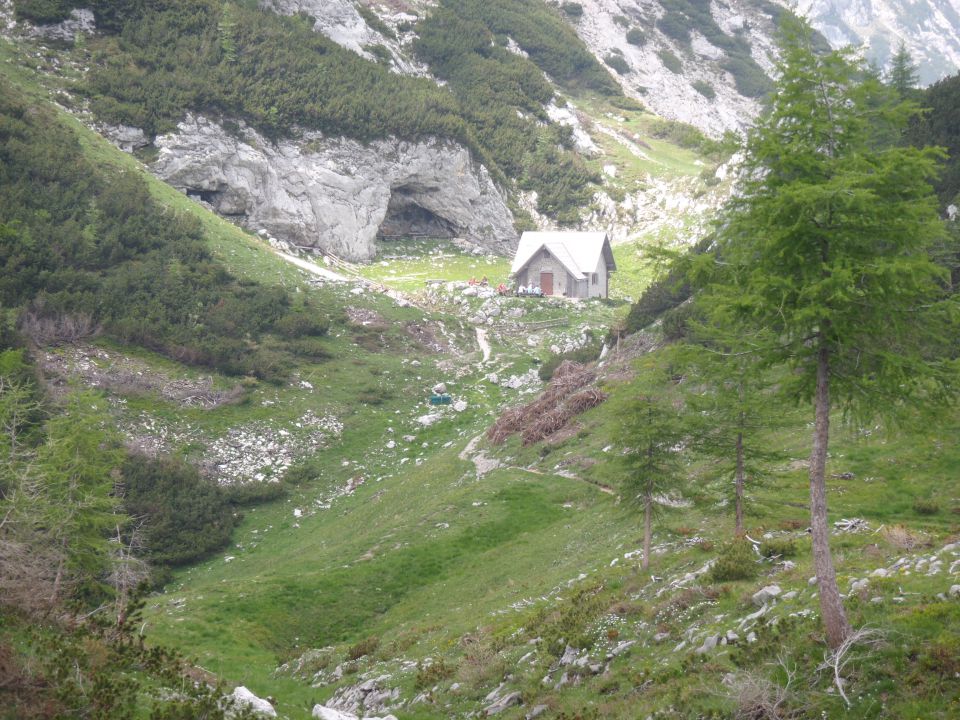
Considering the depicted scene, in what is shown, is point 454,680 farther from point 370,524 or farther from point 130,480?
point 130,480

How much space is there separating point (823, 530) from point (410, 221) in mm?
71161

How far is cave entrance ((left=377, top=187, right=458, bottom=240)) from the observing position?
7650 cm

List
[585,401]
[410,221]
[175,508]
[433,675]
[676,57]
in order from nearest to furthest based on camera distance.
→ [433,675] → [175,508] → [585,401] → [410,221] → [676,57]

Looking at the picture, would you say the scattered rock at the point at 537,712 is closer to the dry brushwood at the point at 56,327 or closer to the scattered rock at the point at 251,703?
the scattered rock at the point at 251,703

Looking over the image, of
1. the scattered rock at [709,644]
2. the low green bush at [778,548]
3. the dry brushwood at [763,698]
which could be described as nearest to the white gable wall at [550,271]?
the low green bush at [778,548]

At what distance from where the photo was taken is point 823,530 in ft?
36.0

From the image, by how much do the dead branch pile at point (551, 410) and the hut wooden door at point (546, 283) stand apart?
25605 mm

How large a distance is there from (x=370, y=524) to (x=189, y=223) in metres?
32.7

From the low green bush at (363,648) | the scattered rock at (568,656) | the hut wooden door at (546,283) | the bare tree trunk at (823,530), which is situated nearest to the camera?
the bare tree trunk at (823,530)

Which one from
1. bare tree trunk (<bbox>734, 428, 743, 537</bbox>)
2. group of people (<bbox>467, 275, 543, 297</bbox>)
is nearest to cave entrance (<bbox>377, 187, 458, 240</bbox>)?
group of people (<bbox>467, 275, 543, 297</bbox>)

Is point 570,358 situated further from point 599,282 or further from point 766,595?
point 766,595

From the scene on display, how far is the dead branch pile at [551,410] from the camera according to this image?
35.6 m

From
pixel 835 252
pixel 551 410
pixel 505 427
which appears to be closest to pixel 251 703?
Answer: pixel 835 252

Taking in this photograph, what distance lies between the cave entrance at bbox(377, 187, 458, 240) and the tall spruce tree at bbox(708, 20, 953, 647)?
66921 millimetres
